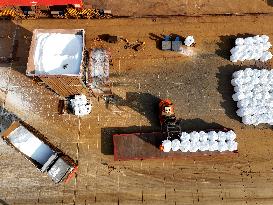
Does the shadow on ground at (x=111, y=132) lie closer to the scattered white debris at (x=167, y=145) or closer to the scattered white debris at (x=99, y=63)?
the scattered white debris at (x=167, y=145)

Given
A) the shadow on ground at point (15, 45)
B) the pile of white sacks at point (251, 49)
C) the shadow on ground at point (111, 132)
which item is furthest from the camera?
the pile of white sacks at point (251, 49)

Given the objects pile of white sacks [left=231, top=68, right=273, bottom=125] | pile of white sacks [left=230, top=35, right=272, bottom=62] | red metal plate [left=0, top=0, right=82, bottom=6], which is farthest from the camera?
pile of white sacks [left=230, top=35, right=272, bottom=62]

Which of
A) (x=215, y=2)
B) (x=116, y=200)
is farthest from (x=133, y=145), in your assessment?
(x=215, y=2)

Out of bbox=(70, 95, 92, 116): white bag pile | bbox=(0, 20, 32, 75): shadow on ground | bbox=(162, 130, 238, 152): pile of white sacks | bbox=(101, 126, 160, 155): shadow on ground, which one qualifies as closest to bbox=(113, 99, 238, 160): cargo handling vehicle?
bbox=(162, 130, 238, 152): pile of white sacks

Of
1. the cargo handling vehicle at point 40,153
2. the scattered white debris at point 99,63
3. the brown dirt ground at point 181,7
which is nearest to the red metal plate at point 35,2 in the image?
the brown dirt ground at point 181,7

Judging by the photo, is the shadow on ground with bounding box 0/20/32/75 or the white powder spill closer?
the shadow on ground with bounding box 0/20/32/75

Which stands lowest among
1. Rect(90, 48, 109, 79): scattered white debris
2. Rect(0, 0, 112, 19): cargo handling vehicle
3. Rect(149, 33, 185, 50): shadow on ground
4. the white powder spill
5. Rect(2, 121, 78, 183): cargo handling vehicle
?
Rect(2, 121, 78, 183): cargo handling vehicle

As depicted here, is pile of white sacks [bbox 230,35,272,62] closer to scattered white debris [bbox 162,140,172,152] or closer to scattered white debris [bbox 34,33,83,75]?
scattered white debris [bbox 162,140,172,152]

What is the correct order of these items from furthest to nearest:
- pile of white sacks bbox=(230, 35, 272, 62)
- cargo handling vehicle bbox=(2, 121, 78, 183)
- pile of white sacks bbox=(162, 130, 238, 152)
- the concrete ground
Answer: pile of white sacks bbox=(230, 35, 272, 62) → pile of white sacks bbox=(162, 130, 238, 152) → the concrete ground → cargo handling vehicle bbox=(2, 121, 78, 183)
